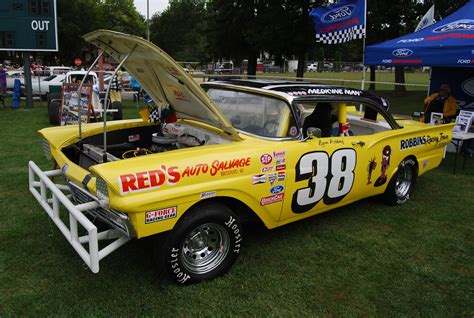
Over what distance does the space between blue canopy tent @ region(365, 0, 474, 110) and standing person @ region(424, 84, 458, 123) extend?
2.22ft

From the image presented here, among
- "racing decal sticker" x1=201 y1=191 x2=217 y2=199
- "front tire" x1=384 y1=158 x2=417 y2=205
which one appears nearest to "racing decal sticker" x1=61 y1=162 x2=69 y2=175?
"racing decal sticker" x1=201 y1=191 x2=217 y2=199

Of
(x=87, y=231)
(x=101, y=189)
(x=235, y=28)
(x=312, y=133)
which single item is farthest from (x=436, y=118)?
(x=235, y=28)

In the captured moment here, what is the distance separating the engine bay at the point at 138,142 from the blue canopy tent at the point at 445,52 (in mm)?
5308

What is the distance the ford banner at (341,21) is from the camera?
31.2 ft

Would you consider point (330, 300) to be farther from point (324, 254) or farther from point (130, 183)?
point (130, 183)

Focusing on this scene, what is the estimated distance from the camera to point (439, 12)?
62.7ft

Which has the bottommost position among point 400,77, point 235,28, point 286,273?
point 286,273

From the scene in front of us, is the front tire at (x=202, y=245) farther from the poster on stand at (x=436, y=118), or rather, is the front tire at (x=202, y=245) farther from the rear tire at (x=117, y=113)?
the rear tire at (x=117, y=113)

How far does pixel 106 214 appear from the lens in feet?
10.3

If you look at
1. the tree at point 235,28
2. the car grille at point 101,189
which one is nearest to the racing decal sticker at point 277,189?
the car grille at point 101,189

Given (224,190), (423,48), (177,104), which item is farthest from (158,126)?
(423,48)

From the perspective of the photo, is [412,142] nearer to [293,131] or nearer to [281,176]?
[293,131]

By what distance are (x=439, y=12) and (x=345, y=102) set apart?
59.1 feet

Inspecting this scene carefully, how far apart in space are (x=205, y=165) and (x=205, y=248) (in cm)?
77
